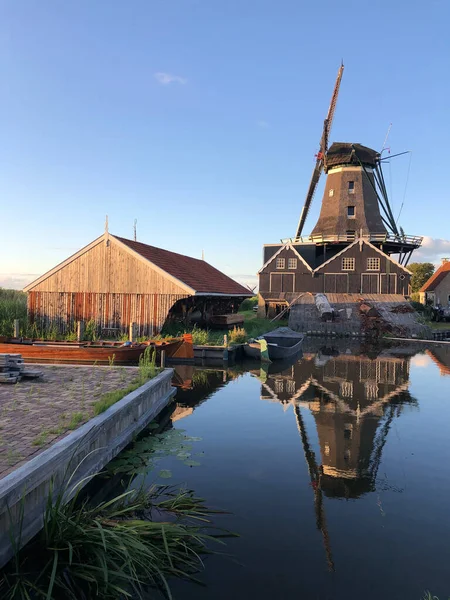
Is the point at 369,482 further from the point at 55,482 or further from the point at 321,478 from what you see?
the point at 55,482

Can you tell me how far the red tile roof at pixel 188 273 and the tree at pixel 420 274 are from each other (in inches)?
1891

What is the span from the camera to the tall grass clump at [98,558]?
4363mm

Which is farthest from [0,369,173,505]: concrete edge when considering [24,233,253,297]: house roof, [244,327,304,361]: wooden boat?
[24,233,253,297]: house roof

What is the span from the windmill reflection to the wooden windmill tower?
18465 millimetres

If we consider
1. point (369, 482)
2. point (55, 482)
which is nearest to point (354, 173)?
point (369, 482)

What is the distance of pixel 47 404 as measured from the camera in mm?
9281

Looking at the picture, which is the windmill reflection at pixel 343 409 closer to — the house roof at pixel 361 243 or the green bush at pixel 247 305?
the house roof at pixel 361 243

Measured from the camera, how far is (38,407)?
8977 mm

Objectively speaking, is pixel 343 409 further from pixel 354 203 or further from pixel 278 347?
pixel 354 203

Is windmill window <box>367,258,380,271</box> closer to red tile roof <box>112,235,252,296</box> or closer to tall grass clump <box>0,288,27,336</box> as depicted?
red tile roof <box>112,235,252,296</box>

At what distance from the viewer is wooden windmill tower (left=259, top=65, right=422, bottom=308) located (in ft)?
137

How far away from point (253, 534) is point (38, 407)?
5225 millimetres

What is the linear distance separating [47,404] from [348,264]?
37207mm

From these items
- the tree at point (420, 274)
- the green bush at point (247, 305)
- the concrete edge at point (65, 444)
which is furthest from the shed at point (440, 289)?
the concrete edge at point (65, 444)
